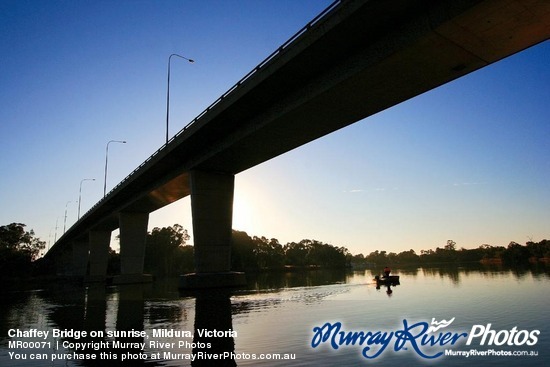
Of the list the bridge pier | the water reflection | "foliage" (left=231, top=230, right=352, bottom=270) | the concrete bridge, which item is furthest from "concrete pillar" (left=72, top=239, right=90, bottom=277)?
the water reflection

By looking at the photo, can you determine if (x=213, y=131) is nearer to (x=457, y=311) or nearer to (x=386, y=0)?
(x=386, y=0)

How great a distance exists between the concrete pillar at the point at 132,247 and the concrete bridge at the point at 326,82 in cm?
1782

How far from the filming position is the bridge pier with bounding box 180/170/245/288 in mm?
32625

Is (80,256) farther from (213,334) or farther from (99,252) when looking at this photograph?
(213,334)

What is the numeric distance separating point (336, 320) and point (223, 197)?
2316 centimetres

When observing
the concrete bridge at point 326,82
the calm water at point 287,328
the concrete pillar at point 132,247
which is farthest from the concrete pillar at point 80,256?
the calm water at point 287,328

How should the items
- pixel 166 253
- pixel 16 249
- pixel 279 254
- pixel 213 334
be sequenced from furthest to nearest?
1. pixel 279 254
2. pixel 166 253
3. pixel 16 249
4. pixel 213 334

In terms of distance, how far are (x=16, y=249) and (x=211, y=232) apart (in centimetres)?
9715

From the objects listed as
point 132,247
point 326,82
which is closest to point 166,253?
point 132,247

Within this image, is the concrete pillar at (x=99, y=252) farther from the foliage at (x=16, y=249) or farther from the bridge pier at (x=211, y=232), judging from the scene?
the bridge pier at (x=211, y=232)

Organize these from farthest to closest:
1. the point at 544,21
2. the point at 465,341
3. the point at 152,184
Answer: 1. the point at 152,184
2. the point at 544,21
3. the point at 465,341

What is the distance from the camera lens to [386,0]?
1490cm

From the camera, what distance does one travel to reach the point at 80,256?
332 ft

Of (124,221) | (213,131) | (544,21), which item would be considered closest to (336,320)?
(544,21)
